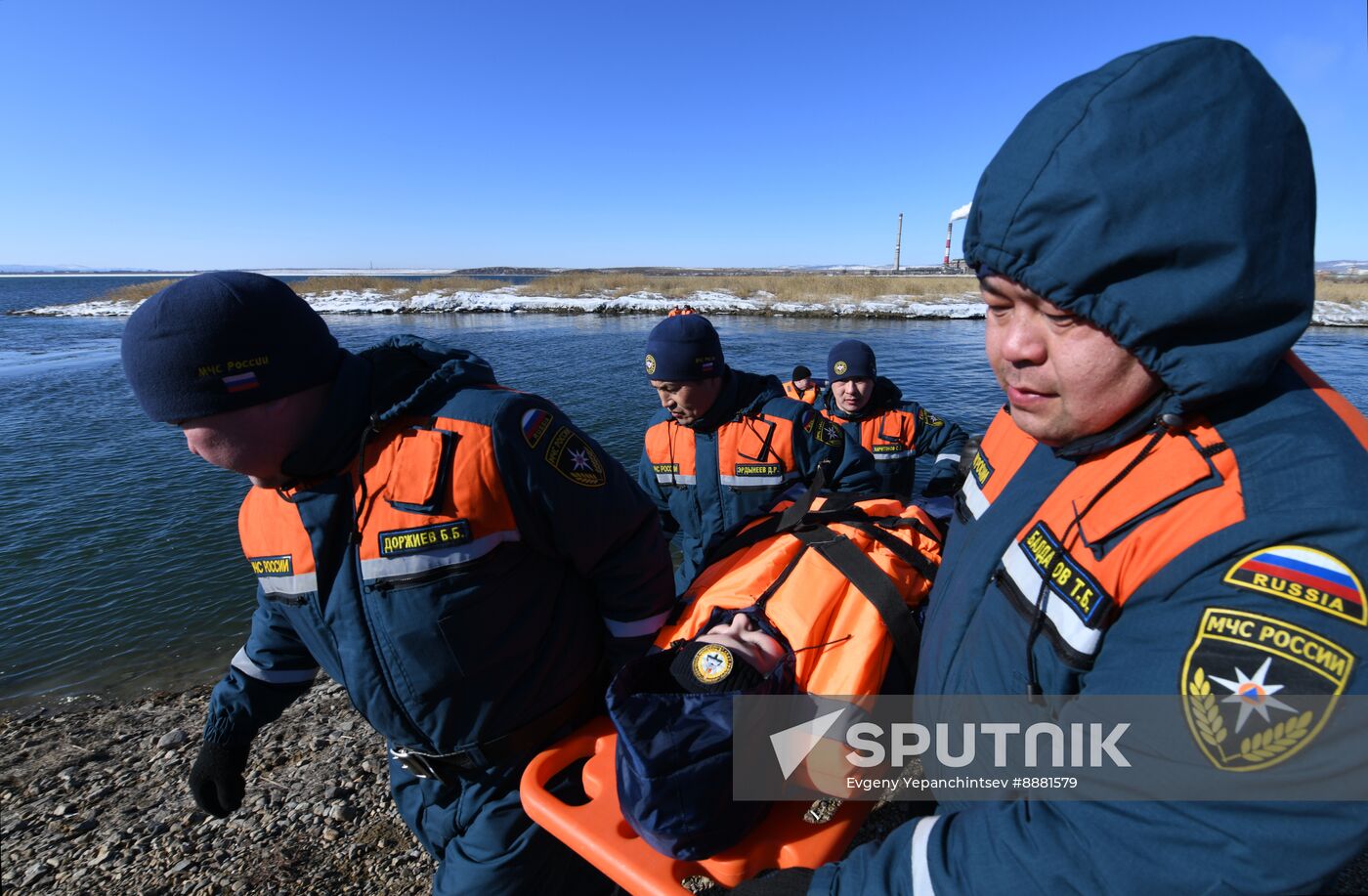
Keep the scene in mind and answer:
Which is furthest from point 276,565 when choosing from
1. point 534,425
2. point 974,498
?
point 974,498

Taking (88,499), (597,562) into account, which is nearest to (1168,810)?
(597,562)

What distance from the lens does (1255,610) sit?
85 centimetres

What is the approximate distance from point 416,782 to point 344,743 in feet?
9.21

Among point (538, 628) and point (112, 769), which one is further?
point (112, 769)

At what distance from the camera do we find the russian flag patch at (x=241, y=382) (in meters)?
1.75

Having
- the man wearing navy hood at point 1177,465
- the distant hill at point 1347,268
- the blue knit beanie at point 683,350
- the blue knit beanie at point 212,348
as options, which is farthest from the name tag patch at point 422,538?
the distant hill at point 1347,268

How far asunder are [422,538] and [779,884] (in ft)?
4.67

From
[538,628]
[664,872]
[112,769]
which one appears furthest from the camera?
[112,769]

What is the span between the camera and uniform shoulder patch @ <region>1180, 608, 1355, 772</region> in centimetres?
81

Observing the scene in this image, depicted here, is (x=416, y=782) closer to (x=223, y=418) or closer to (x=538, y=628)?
(x=538, y=628)

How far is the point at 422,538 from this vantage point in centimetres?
192

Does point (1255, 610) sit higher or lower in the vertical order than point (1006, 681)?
higher

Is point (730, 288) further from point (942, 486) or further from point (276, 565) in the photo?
point (276, 565)

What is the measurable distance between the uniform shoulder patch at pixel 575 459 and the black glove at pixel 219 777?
1.81 m
